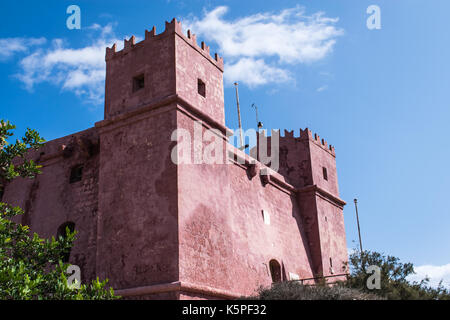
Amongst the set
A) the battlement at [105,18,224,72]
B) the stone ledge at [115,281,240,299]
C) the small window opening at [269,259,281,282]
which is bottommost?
the stone ledge at [115,281,240,299]

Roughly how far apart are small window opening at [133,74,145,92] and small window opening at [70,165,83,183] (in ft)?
10.3

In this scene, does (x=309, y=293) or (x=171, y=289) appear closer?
(x=171, y=289)

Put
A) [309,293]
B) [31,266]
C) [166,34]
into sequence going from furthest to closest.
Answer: [166,34] → [309,293] → [31,266]

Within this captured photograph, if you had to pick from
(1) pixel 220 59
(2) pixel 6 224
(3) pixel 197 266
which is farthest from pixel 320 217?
(2) pixel 6 224

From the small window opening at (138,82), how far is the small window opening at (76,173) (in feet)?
10.3

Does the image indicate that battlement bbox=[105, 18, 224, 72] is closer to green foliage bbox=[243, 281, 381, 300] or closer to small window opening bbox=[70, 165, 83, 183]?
small window opening bbox=[70, 165, 83, 183]

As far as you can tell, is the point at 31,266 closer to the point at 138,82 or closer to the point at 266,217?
the point at 138,82

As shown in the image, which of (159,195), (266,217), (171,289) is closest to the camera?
(171,289)

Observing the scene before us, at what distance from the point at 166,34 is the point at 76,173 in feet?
17.1

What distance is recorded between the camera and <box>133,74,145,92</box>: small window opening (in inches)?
624

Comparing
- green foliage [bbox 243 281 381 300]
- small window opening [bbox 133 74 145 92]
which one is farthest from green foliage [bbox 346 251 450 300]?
small window opening [bbox 133 74 145 92]

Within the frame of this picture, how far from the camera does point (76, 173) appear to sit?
54.8 feet

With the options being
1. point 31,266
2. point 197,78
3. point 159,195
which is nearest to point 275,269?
point 159,195
